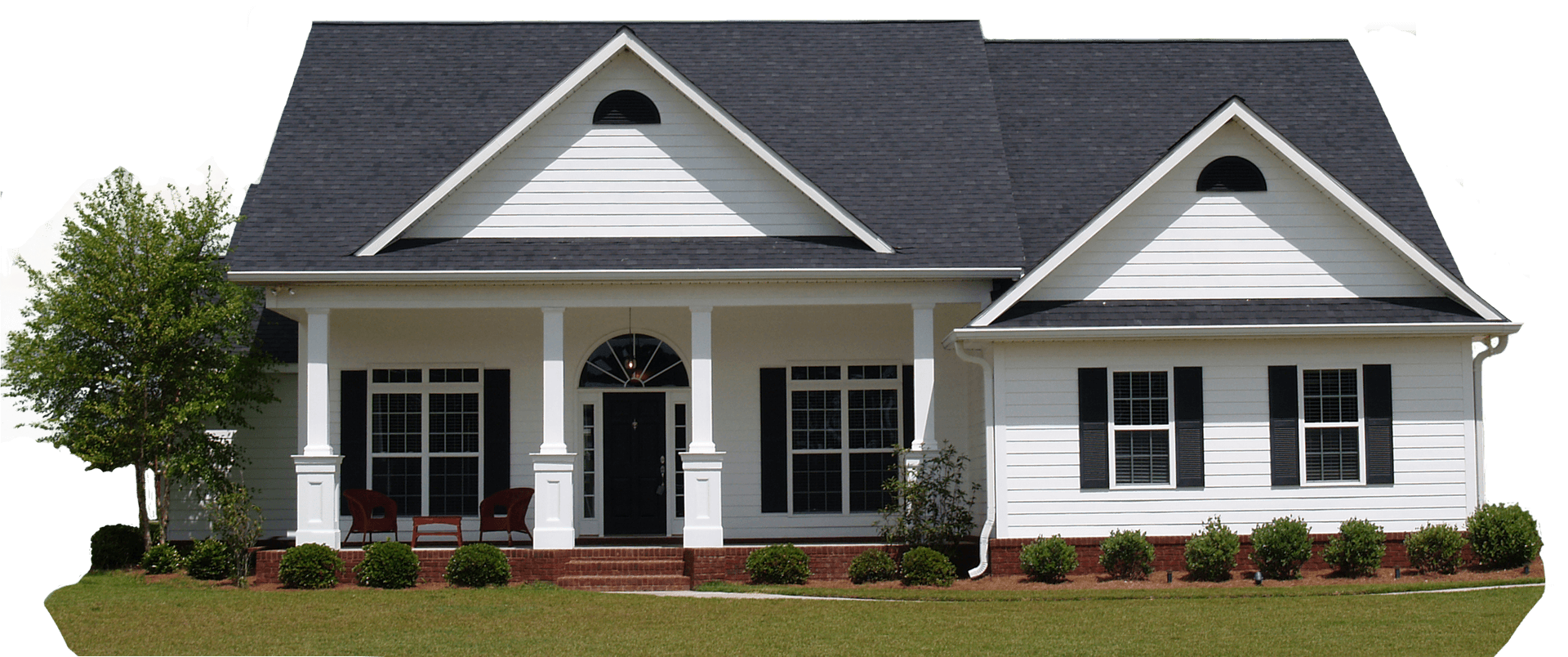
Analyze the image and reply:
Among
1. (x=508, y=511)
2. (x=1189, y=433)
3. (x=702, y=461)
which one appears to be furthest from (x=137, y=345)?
(x=1189, y=433)

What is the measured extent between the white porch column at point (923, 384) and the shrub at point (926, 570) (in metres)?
1.23

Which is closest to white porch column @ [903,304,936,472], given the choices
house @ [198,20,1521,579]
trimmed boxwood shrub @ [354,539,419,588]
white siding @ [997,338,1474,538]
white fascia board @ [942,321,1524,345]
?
house @ [198,20,1521,579]

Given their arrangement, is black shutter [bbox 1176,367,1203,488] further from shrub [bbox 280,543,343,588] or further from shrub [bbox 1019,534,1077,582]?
shrub [bbox 280,543,343,588]

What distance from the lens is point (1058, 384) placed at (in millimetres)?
18609

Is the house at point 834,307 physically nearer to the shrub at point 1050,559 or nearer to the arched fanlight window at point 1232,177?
the arched fanlight window at point 1232,177

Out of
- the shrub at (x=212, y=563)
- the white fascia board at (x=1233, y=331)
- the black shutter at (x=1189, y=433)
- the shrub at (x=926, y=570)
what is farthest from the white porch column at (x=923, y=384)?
the shrub at (x=212, y=563)

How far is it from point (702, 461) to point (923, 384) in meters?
2.87

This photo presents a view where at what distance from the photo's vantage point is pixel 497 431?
20828 millimetres

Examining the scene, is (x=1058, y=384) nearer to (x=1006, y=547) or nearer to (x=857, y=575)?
(x=1006, y=547)

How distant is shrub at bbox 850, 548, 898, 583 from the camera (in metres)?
18.2

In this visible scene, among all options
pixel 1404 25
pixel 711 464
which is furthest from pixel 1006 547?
pixel 1404 25

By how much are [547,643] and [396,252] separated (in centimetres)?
679

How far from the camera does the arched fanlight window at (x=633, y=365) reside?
21188mm

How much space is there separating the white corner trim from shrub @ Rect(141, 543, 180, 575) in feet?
35.2
